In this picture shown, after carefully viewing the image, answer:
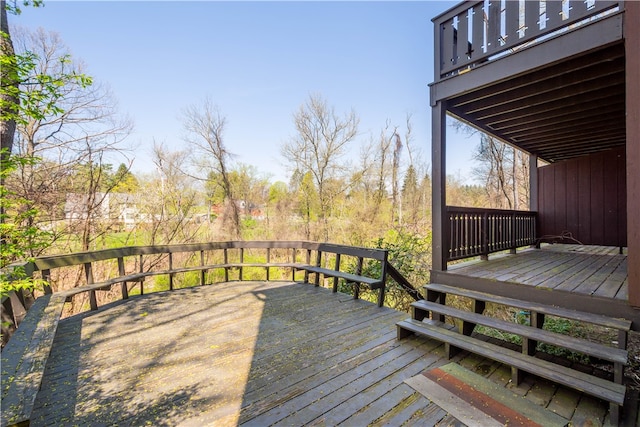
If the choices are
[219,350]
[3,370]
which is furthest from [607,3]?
[3,370]

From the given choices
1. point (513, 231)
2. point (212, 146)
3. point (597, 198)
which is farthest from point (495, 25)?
point (212, 146)

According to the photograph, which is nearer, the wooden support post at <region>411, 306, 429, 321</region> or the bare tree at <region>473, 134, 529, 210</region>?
the wooden support post at <region>411, 306, 429, 321</region>

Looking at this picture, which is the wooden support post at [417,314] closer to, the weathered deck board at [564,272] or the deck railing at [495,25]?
the weathered deck board at [564,272]

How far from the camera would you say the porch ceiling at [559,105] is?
9.29ft

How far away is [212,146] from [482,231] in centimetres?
1135

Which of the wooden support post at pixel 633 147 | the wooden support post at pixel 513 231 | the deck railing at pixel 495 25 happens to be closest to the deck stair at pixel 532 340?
the wooden support post at pixel 633 147

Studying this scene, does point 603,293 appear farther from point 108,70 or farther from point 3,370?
point 108,70

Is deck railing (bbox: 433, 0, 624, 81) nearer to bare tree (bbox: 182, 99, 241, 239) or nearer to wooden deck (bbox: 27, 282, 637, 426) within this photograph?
wooden deck (bbox: 27, 282, 637, 426)

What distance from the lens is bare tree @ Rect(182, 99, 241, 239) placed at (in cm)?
1197

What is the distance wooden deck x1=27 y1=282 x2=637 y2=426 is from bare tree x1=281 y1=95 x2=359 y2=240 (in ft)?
33.2

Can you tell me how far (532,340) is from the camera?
2.26 meters

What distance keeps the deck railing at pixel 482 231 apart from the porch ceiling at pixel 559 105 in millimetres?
1390

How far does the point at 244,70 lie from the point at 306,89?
13.8 ft

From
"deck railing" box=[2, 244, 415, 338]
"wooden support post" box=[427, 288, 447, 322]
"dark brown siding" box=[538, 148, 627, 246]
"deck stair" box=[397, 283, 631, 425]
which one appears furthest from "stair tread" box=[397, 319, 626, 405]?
"dark brown siding" box=[538, 148, 627, 246]
